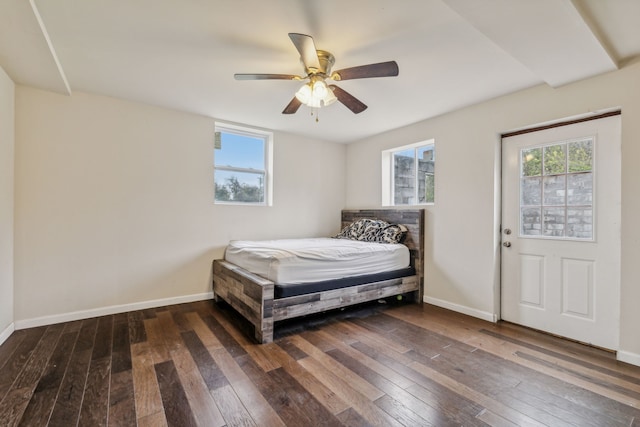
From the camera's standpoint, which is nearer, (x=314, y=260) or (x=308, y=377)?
(x=308, y=377)

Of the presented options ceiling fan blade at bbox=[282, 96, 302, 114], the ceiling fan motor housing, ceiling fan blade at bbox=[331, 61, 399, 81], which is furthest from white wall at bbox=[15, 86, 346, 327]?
ceiling fan blade at bbox=[331, 61, 399, 81]

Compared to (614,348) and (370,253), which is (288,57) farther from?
(614,348)

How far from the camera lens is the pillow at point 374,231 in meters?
3.70

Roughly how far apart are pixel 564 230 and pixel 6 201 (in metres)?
4.93

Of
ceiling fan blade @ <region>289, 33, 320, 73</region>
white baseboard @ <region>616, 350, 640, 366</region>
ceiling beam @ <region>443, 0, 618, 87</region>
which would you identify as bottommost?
white baseboard @ <region>616, 350, 640, 366</region>

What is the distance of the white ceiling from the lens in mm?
1651

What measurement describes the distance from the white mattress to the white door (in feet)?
4.13

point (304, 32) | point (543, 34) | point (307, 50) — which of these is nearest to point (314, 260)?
point (307, 50)

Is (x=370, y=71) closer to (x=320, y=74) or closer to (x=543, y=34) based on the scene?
(x=320, y=74)

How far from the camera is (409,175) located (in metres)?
4.01

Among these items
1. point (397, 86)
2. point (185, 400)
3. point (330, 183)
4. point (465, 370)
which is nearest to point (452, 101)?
point (397, 86)

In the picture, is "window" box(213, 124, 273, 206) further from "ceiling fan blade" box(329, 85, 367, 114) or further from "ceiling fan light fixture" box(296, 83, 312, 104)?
"ceiling fan blade" box(329, 85, 367, 114)

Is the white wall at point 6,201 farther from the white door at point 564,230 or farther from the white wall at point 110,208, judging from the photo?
the white door at point 564,230

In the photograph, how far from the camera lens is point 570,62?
2080 mm
